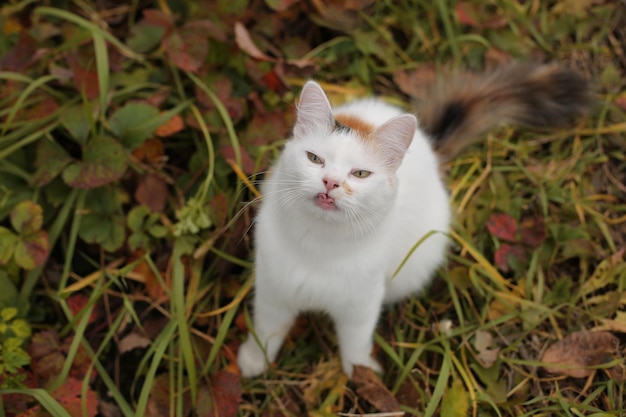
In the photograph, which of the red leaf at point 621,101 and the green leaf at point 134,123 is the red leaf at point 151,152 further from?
the red leaf at point 621,101

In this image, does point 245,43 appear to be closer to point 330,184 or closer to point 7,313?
point 330,184

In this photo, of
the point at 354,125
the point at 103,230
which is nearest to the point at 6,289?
the point at 103,230

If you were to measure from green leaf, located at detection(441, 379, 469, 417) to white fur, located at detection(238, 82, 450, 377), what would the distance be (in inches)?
13.2

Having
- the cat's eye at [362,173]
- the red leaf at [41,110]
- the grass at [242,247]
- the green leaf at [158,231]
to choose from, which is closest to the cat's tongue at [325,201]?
the cat's eye at [362,173]

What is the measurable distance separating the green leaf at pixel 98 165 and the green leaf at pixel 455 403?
54.3 inches

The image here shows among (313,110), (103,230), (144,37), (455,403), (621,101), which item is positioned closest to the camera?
(313,110)

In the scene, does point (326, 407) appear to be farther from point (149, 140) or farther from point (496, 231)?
point (149, 140)

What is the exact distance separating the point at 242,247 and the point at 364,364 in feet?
2.14

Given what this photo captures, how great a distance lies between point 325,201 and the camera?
4.84ft

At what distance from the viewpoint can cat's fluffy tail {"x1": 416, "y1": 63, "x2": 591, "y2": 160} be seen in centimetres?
235

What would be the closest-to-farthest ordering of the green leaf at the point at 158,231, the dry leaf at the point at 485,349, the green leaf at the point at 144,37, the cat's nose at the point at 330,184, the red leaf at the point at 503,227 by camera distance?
the cat's nose at the point at 330,184 < the dry leaf at the point at 485,349 < the green leaf at the point at 158,231 < the red leaf at the point at 503,227 < the green leaf at the point at 144,37

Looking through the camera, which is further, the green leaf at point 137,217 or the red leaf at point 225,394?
the green leaf at point 137,217

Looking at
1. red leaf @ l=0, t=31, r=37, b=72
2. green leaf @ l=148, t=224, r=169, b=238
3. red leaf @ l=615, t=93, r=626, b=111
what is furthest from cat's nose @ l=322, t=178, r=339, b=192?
red leaf @ l=615, t=93, r=626, b=111

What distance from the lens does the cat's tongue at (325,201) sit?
4.82ft
